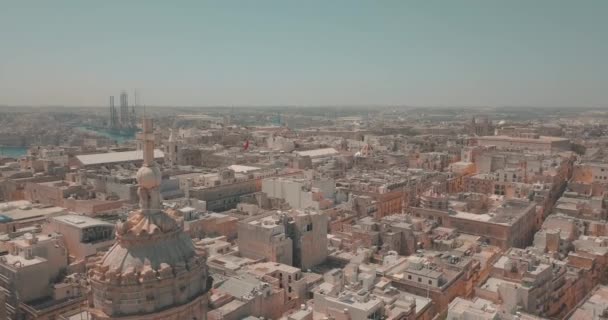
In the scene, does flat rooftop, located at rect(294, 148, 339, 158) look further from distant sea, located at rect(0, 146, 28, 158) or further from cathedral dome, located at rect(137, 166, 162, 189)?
distant sea, located at rect(0, 146, 28, 158)

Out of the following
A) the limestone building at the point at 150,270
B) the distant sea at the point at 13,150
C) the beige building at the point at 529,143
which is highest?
the limestone building at the point at 150,270

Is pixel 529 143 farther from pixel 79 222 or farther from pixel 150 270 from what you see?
pixel 150 270

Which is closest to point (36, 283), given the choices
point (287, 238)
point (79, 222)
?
point (79, 222)

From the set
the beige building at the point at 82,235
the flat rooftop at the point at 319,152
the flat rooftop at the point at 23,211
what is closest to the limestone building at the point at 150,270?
the beige building at the point at 82,235

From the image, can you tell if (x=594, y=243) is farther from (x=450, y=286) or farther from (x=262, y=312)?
(x=262, y=312)

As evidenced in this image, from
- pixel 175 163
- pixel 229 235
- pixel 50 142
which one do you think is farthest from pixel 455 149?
pixel 50 142

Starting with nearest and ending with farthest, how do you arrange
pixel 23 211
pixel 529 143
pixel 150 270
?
pixel 150 270 → pixel 23 211 → pixel 529 143

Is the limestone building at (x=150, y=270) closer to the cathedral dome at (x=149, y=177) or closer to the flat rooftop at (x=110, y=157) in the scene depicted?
the cathedral dome at (x=149, y=177)

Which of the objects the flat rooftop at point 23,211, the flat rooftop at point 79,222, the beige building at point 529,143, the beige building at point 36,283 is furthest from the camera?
the beige building at point 529,143
